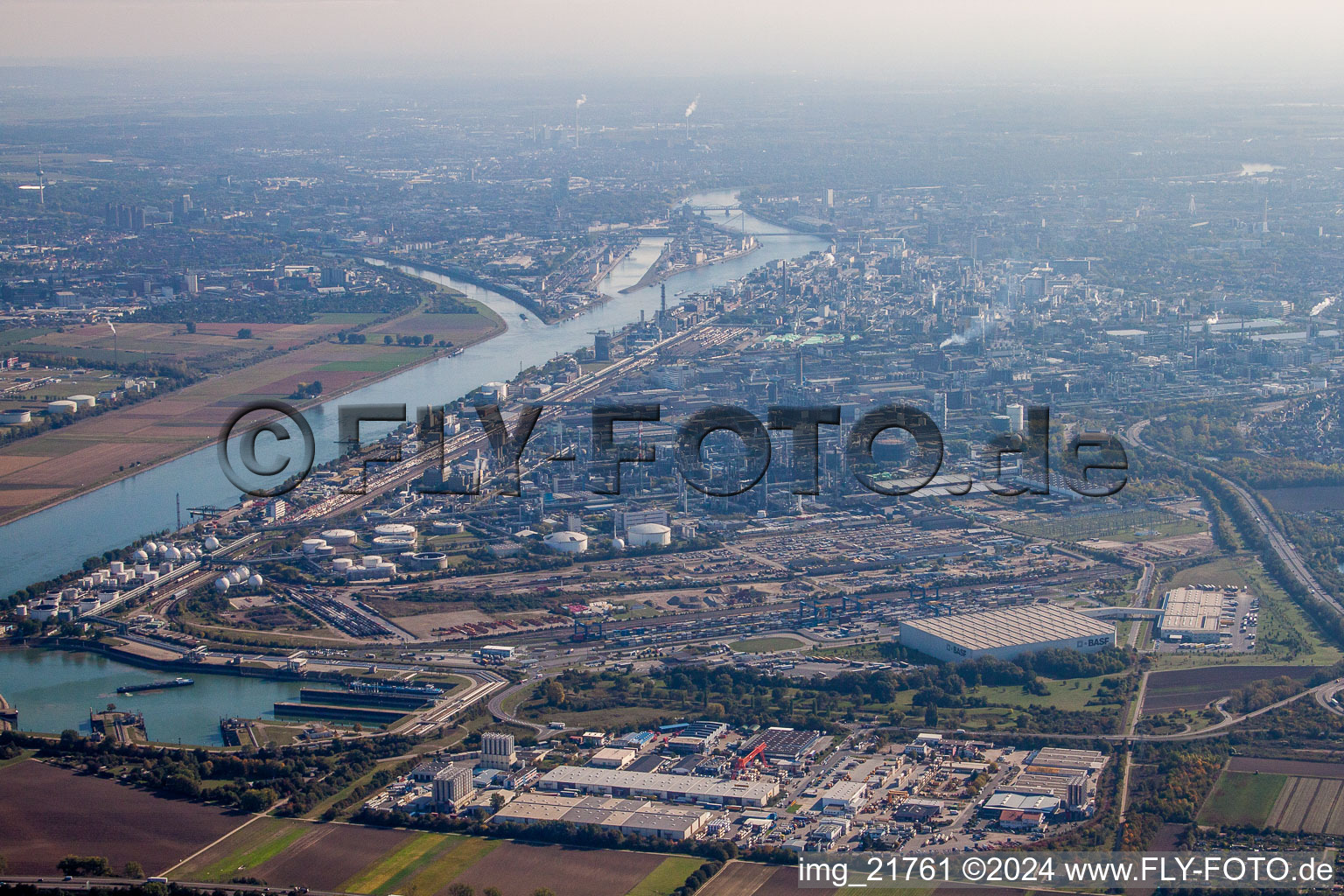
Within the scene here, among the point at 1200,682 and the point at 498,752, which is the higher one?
the point at 498,752

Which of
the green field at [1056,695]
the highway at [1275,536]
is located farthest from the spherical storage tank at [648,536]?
the highway at [1275,536]

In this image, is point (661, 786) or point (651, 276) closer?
point (661, 786)

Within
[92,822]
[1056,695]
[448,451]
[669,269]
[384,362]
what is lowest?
[1056,695]

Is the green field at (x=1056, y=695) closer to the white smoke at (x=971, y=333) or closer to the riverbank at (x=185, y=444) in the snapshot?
the riverbank at (x=185, y=444)

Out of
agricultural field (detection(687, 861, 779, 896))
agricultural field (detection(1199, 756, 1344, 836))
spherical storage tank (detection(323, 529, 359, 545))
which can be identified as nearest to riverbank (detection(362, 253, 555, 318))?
spherical storage tank (detection(323, 529, 359, 545))

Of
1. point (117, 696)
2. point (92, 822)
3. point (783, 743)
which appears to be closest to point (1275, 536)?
point (783, 743)

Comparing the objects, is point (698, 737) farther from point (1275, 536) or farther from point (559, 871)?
point (1275, 536)

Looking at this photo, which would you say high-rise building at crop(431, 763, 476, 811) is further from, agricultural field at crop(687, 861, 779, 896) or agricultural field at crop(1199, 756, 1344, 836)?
agricultural field at crop(1199, 756, 1344, 836)
